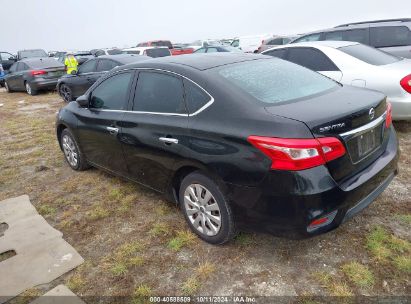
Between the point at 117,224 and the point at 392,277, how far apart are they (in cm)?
257

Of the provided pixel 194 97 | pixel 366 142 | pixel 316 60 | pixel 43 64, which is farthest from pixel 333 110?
pixel 43 64

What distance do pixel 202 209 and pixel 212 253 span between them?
1.28 ft

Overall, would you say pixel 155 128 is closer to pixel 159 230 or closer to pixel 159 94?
pixel 159 94

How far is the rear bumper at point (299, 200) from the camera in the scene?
7.64 ft

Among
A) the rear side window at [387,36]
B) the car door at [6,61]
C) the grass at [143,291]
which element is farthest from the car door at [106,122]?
the car door at [6,61]

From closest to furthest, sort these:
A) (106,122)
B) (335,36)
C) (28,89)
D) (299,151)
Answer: (299,151) < (106,122) < (335,36) < (28,89)

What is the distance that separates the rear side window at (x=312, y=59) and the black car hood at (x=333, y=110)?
8.74 ft

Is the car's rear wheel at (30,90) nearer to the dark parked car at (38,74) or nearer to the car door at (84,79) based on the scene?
the dark parked car at (38,74)

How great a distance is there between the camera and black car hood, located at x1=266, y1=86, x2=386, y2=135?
2.39 meters

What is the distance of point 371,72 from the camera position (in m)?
5.05

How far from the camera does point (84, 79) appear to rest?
996cm

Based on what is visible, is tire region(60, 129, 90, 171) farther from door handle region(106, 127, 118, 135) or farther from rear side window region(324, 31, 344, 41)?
rear side window region(324, 31, 344, 41)

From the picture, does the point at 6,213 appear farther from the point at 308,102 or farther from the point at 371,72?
the point at 371,72

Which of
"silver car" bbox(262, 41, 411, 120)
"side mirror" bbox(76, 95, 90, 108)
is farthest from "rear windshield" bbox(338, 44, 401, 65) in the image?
"side mirror" bbox(76, 95, 90, 108)
